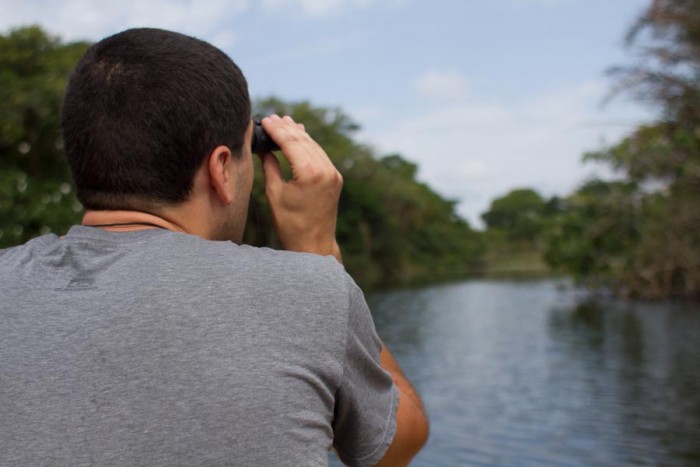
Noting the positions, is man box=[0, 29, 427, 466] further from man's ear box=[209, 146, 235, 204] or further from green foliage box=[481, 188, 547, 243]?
green foliage box=[481, 188, 547, 243]

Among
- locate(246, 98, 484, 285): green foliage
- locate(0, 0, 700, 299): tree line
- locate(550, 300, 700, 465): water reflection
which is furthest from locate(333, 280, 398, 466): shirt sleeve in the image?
locate(246, 98, 484, 285): green foliage

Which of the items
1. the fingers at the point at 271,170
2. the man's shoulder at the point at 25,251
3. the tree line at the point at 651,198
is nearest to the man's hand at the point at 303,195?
the fingers at the point at 271,170

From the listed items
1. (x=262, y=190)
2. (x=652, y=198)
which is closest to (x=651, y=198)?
(x=652, y=198)

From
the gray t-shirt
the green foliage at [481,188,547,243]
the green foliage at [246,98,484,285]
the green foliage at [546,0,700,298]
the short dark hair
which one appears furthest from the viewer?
the green foliage at [481,188,547,243]

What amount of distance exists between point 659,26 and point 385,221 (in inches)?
1476

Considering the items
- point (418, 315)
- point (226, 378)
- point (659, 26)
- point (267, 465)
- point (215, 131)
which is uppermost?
point (659, 26)

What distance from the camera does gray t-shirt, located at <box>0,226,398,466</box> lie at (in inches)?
41.1

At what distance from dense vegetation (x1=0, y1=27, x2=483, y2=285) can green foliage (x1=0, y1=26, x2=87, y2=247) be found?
0.02 meters

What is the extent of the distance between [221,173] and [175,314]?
0.79 feet

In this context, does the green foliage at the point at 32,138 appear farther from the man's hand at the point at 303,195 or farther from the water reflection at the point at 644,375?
the man's hand at the point at 303,195

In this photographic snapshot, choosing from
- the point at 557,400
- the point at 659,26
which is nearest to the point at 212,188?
the point at 557,400

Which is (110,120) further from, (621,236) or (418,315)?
(621,236)

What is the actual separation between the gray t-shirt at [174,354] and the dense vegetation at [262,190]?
13.1 inches

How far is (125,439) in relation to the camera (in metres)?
1.04
